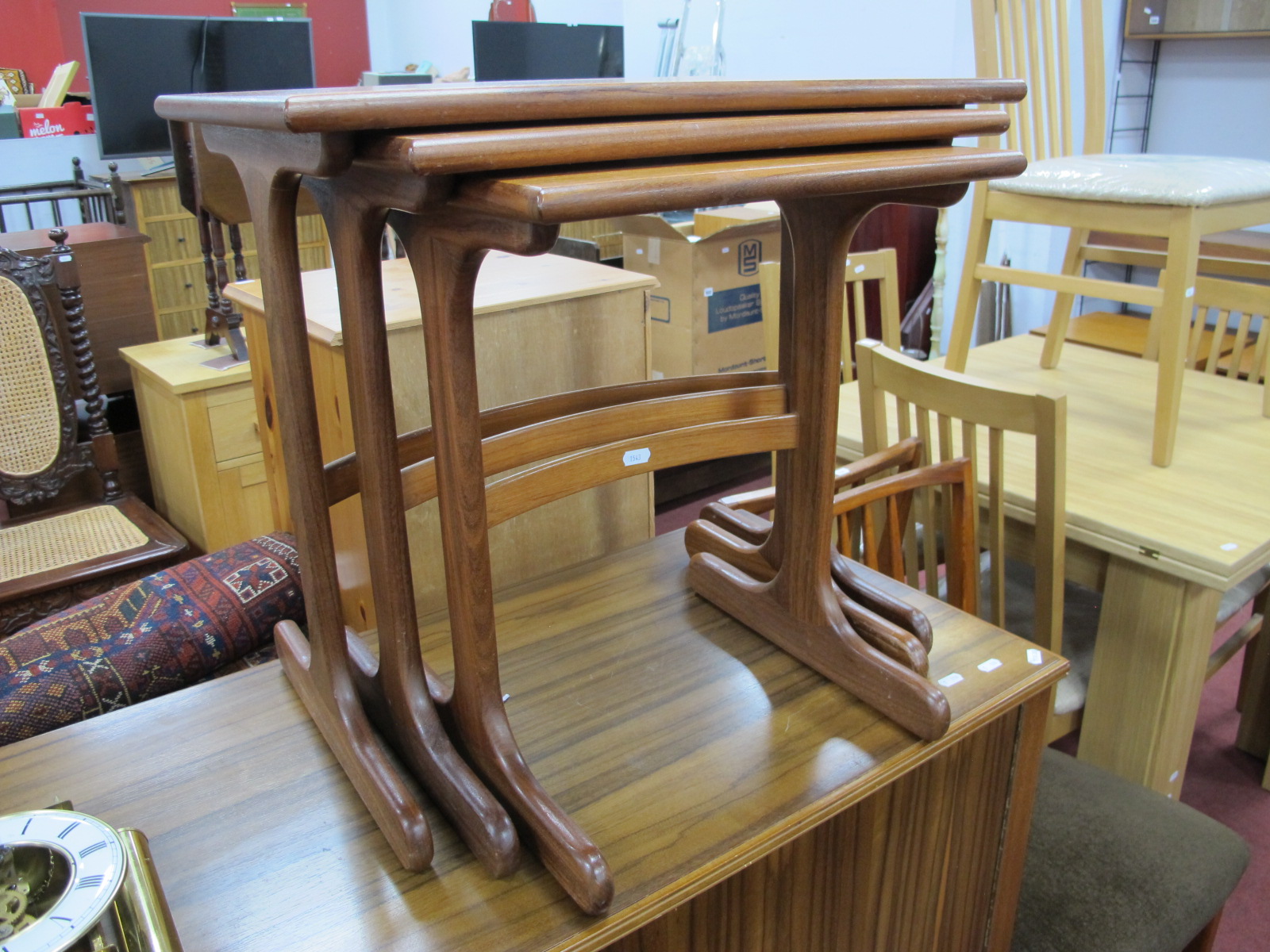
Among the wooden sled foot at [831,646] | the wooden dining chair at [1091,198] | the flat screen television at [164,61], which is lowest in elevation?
the wooden sled foot at [831,646]

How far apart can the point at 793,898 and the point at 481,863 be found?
0.28 metres

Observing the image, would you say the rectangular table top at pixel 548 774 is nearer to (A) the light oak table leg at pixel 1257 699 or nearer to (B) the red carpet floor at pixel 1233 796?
(B) the red carpet floor at pixel 1233 796

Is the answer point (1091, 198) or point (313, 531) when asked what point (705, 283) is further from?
point (313, 531)

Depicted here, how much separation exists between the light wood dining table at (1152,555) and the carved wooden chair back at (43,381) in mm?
1621

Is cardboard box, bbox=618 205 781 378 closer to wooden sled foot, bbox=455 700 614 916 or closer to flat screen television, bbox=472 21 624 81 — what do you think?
flat screen television, bbox=472 21 624 81

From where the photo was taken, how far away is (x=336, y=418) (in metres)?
1.34

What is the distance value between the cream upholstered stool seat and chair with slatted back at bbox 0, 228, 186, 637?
5.87 ft

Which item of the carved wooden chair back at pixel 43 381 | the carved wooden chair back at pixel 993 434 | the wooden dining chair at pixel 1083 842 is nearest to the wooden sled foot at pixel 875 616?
the wooden dining chair at pixel 1083 842

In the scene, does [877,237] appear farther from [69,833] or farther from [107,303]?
[69,833]

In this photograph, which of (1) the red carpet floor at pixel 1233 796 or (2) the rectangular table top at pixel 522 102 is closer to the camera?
(2) the rectangular table top at pixel 522 102

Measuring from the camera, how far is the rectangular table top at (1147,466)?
1.31 m

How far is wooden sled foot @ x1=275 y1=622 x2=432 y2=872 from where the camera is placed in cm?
73

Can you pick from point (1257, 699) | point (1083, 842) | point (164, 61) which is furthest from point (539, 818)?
point (164, 61)

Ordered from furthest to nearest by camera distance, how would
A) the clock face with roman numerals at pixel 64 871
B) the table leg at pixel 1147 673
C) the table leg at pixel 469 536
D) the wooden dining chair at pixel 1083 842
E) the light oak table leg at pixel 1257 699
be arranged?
1. the light oak table leg at pixel 1257 699
2. the table leg at pixel 1147 673
3. the wooden dining chair at pixel 1083 842
4. the table leg at pixel 469 536
5. the clock face with roman numerals at pixel 64 871
